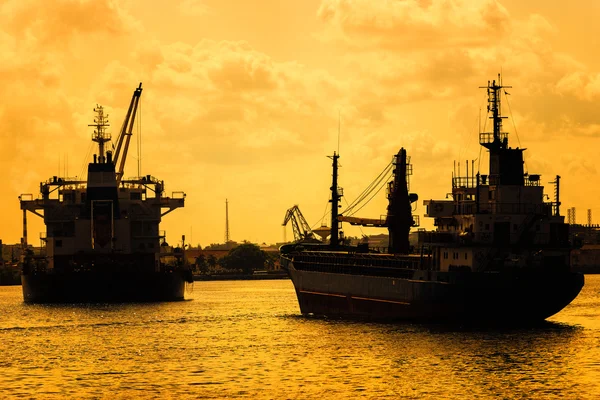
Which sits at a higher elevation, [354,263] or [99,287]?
[354,263]

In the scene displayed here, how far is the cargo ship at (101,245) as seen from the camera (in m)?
123

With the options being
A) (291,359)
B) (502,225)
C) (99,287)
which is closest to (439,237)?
(502,225)

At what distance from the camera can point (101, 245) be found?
12731 centimetres

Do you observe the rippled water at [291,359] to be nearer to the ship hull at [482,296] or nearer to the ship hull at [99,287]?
the ship hull at [482,296]

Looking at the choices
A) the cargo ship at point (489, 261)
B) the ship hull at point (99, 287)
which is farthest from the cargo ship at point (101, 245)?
the cargo ship at point (489, 261)

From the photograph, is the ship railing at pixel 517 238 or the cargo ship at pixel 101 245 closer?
the ship railing at pixel 517 238

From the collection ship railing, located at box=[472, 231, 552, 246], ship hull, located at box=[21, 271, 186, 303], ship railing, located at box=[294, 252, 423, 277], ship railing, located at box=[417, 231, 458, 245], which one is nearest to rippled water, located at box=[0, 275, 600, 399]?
ship railing, located at box=[294, 252, 423, 277]

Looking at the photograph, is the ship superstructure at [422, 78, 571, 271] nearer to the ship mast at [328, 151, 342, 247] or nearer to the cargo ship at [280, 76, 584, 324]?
the cargo ship at [280, 76, 584, 324]

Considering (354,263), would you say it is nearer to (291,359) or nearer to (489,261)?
(489,261)

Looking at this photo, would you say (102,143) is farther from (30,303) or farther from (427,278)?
(427,278)

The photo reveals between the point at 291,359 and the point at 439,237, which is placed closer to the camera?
the point at 291,359

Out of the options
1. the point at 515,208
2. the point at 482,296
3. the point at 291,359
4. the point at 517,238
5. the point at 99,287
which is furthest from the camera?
the point at 99,287

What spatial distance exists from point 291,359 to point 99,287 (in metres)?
53.4

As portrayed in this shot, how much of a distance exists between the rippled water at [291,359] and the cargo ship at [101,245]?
2163cm
